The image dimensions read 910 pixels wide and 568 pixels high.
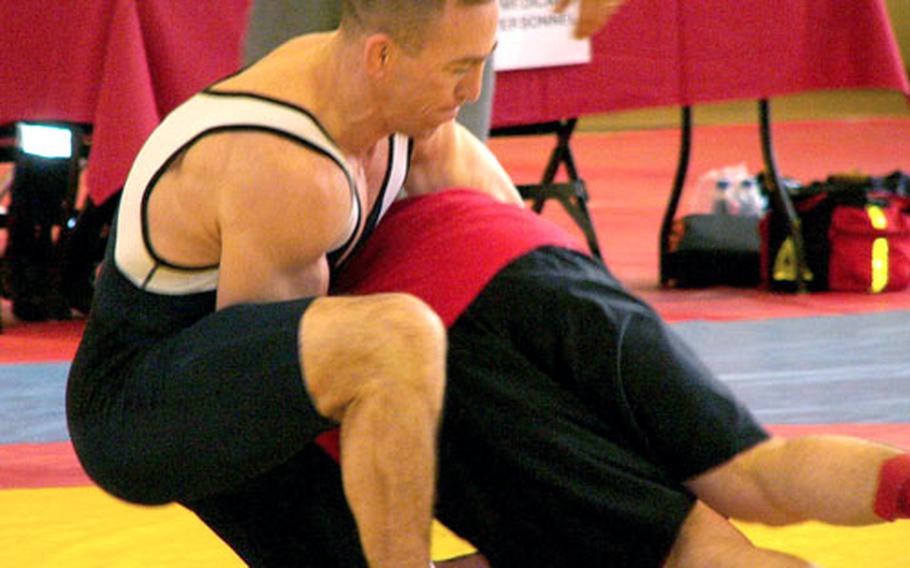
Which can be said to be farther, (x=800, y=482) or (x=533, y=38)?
(x=533, y=38)

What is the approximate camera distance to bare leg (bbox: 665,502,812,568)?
1743mm

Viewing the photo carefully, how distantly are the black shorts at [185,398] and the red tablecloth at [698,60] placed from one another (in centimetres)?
241

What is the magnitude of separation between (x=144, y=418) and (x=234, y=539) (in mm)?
281

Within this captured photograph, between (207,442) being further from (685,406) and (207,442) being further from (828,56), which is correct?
(828,56)

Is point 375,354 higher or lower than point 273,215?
lower

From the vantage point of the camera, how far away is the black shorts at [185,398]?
1.64 meters

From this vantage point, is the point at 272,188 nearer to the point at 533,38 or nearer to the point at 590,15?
the point at 590,15

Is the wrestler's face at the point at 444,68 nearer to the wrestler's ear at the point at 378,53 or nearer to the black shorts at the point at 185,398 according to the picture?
the wrestler's ear at the point at 378,53

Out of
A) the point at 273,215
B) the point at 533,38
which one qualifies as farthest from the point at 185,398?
the point at 533,38

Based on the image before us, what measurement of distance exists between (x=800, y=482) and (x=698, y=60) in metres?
2.55

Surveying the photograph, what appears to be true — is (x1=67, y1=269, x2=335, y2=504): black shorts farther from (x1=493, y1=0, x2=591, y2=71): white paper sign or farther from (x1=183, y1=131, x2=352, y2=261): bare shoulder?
(x1=493, y1=0, x2=591, y2=71): white paper sign

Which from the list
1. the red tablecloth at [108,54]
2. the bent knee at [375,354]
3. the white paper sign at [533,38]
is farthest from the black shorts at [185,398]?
the white paper sign at [533,38]

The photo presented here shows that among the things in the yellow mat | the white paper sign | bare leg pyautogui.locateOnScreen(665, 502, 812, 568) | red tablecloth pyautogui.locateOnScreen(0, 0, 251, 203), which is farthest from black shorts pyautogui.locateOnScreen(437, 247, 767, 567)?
the white paper sign

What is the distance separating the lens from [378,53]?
1755mm
